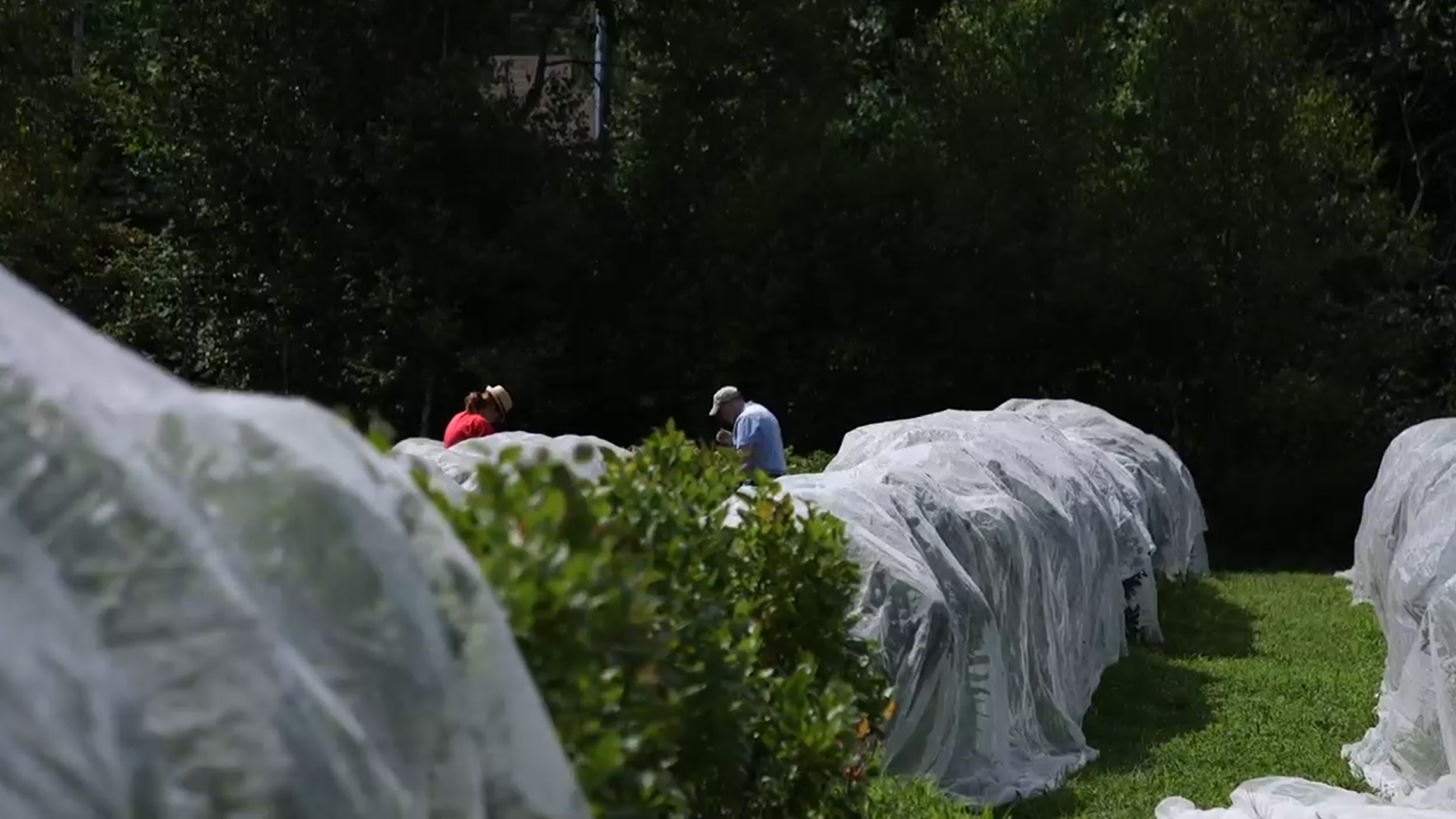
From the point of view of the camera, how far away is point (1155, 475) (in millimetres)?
20078

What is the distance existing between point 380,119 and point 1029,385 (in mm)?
8393

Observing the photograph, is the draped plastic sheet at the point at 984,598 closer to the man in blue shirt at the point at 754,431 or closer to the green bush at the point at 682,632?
the man in blue shirt at the point at 754,431

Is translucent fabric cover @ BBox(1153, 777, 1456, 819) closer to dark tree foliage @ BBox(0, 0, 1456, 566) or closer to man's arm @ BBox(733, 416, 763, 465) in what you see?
man's arm @ BBox(733, 416, 763, 465)

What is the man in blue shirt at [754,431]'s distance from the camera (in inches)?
521

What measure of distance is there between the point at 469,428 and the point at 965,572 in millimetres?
4723

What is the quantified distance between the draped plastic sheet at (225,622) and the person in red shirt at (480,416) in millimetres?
10608

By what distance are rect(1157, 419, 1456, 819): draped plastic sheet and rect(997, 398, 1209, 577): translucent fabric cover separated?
4990mm

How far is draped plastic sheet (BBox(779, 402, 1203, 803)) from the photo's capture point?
28.5 ft

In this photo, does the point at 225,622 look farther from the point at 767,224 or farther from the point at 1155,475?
the point at 767,224

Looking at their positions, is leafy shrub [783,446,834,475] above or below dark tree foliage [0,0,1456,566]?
below

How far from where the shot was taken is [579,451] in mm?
4238

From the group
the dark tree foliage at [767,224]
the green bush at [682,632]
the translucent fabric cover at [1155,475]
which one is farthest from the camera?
the dark tree foliage at [767,224]

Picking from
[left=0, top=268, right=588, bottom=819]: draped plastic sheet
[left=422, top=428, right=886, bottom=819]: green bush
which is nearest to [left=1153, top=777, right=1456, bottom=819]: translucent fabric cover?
[left=422, top=428, right=886, bottom=819]: green bush

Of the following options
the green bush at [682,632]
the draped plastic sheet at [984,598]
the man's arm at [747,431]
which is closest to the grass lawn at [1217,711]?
the draped plastic sheet at [984,598]
